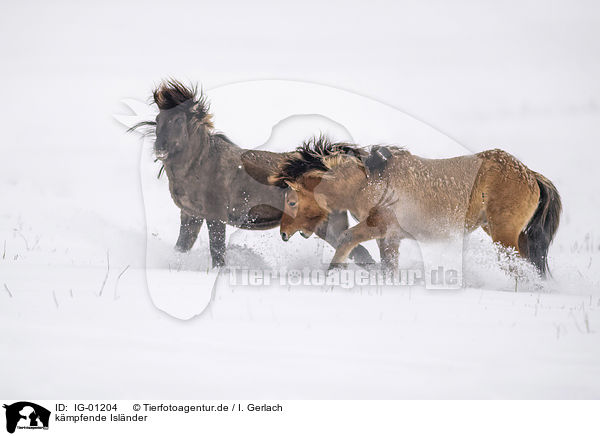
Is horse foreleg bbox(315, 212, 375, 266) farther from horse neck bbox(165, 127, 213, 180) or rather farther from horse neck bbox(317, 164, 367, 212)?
horse neck bbox(165, 127, 213, 180)

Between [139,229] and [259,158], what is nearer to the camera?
[259,158]

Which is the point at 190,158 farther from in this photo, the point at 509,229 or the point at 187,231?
the point at 509,229

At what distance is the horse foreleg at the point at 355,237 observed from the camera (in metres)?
6.64

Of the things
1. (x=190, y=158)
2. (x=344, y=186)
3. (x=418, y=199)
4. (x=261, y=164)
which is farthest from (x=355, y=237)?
(x=190, y=158)

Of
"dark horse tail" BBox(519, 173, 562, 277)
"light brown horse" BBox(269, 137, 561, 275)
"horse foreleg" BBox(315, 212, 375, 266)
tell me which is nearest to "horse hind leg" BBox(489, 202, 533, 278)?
"light brown horse" BBox(269, 137, 561, 275)

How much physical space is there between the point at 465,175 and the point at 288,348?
3.36 m

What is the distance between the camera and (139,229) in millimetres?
8844

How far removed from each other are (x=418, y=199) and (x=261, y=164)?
5.67 feet

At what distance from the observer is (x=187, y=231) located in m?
7.63

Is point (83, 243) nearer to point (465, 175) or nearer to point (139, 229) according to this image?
point (139, 229)

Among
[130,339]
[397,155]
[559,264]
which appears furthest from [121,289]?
[559,264]

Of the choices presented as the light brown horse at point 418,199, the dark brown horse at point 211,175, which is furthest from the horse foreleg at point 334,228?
the light brown horse at point 418,199

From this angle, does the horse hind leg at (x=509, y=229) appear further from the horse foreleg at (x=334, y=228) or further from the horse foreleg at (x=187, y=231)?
the horse foreleg at (x=187, y=231)

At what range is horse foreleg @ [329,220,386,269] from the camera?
261 inches
